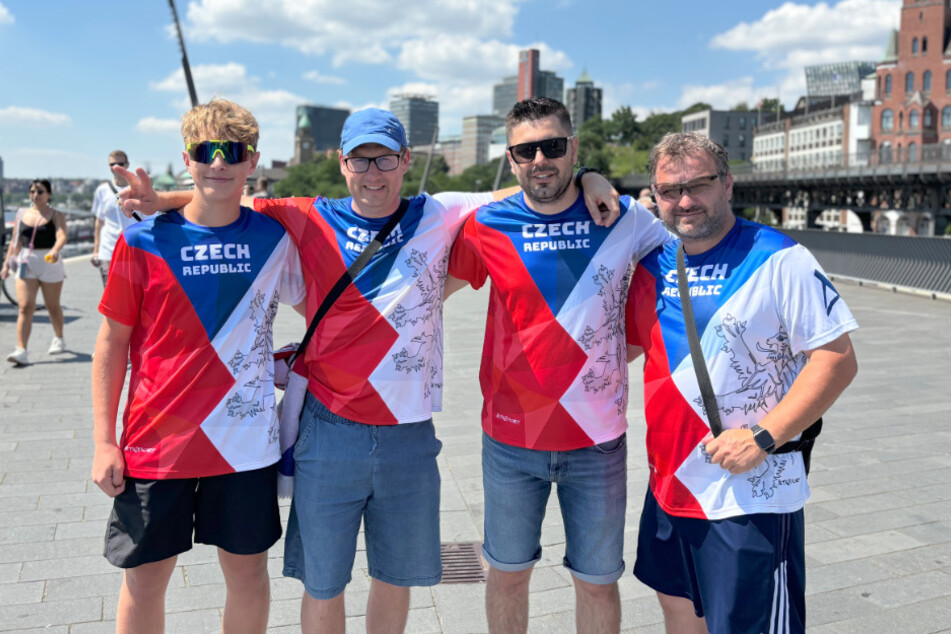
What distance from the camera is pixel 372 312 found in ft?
9.93

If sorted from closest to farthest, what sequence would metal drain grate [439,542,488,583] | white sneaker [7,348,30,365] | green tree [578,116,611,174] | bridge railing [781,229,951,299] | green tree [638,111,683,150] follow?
metal drain grate [439,542,488,583] → white sneaker [7,348,30,365] → bridge railing [781,229,951,299] → green tree [578,116,611,174] → green tree [638,111,683,150]

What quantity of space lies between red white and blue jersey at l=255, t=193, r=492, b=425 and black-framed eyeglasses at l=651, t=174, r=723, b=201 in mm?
896

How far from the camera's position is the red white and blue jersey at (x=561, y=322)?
9.92 feet

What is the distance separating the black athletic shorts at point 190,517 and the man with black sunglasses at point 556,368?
0.89m

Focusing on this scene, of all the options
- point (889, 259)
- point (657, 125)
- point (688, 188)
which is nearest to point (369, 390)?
point (688, 188)

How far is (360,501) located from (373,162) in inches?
50.2

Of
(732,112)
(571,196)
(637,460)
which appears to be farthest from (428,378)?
(732,112)

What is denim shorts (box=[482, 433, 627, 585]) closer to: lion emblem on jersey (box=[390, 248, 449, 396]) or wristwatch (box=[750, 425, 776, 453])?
lion emblem on jersey (box=[390, 248, 449, 396])

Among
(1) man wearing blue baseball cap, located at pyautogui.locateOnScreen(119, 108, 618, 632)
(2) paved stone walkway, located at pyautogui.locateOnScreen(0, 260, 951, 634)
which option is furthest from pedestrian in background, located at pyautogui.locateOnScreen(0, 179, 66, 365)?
(1) man wearing blue baseball cap, located at pyautogui.locateOnScreen(119, 108, 618, 632)

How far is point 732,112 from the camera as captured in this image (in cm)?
14400

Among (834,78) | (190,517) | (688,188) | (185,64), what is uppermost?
(834,78)

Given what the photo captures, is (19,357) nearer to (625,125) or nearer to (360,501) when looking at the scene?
(360,501)

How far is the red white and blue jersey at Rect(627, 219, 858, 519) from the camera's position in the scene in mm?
2600

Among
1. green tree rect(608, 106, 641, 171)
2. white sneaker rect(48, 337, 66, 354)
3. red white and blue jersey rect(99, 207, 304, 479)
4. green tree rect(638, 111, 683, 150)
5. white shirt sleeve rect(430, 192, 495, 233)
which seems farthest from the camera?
green tree rect(608, 106, 641, 171)
